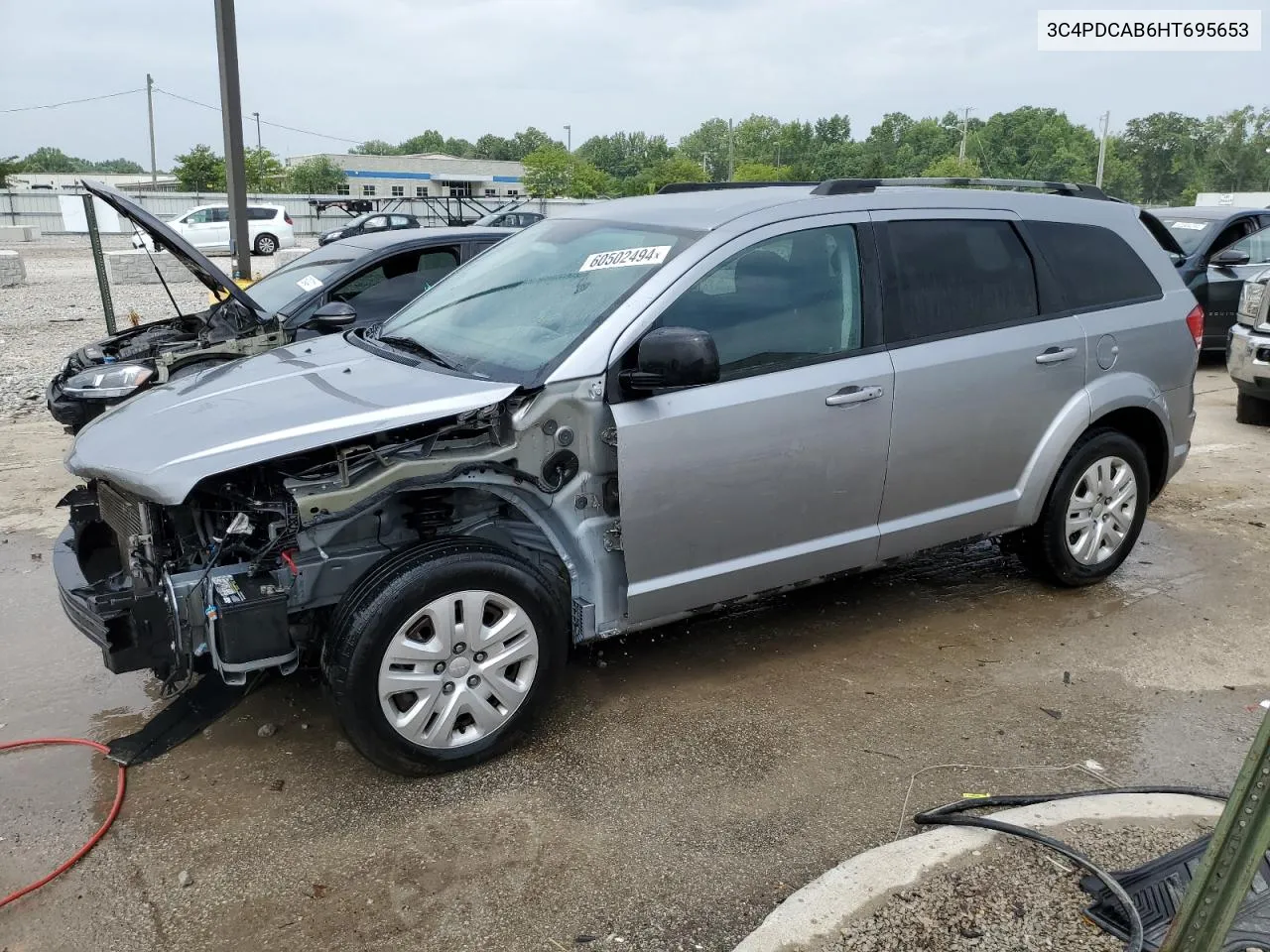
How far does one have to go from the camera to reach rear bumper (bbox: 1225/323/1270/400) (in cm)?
820

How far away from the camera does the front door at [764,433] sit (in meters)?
3.49

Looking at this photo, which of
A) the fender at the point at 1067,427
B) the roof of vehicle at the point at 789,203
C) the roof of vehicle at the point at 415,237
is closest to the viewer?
the roof of vehicle at the point at 789,203

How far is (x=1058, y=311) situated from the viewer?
4.50 metres

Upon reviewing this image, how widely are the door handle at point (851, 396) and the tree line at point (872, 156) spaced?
47622 millimetres

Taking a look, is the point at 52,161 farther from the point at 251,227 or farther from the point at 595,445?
the point at 595,445

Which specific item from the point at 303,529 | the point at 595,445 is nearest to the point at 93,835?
the point at 303,529

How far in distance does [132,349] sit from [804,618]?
535cm

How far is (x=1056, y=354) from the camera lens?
4402 millimetres

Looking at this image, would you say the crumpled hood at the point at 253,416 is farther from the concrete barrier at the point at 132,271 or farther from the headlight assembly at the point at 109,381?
the concrete barrier at the point at 132,271

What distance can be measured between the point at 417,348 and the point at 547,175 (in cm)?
6674

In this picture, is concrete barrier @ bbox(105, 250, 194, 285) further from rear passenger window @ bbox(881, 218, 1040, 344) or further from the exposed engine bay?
rear passenger window @ bbox(881, 218, 1040, 344)

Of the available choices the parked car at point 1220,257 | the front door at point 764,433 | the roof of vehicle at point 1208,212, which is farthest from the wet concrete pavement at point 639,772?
the roof of vehicle at point 1208,212

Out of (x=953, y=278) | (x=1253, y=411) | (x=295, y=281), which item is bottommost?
(x=1253, y=411)

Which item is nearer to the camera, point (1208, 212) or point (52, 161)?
point (1208, 212)
